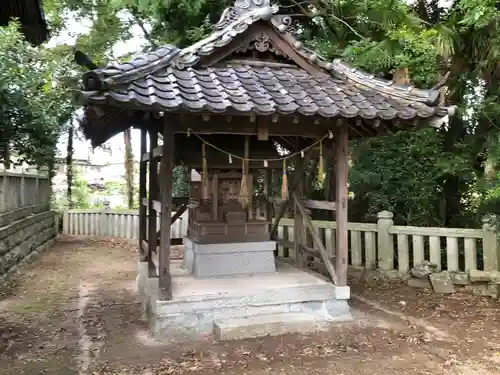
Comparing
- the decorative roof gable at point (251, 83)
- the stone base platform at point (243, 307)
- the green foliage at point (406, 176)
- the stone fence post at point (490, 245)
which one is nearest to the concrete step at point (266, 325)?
the stone base platform at point (243, 307)

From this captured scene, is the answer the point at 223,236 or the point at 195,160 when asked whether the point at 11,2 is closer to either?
the point at 195,160

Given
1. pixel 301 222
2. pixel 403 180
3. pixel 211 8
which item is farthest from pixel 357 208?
pixel 211 8

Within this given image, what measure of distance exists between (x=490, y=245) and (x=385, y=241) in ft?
6.10

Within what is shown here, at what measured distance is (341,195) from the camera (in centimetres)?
637

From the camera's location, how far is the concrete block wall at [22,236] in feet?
30.5

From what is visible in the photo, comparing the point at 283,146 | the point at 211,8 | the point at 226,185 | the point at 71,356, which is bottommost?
the point at 71,356

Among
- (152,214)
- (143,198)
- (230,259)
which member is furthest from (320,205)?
(143,198)

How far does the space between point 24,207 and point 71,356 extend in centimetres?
770

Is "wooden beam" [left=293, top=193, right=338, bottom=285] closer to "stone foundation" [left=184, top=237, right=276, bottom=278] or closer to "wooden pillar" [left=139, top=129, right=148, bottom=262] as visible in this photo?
"stone foundation" [left=184, top=237, right=276, bottom=278]

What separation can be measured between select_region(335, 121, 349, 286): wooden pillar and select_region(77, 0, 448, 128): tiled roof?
65 centimetres

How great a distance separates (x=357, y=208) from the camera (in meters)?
10.8

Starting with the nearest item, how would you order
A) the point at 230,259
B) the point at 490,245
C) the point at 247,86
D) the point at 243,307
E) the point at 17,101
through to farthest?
the point at 17,101
the point at 247,86
the point at 243,307
the point at 230,259
the point at 490,245

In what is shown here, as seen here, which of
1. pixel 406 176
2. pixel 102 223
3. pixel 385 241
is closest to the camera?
pixel 385 241

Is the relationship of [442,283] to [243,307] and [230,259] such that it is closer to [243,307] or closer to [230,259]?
[230,259]
